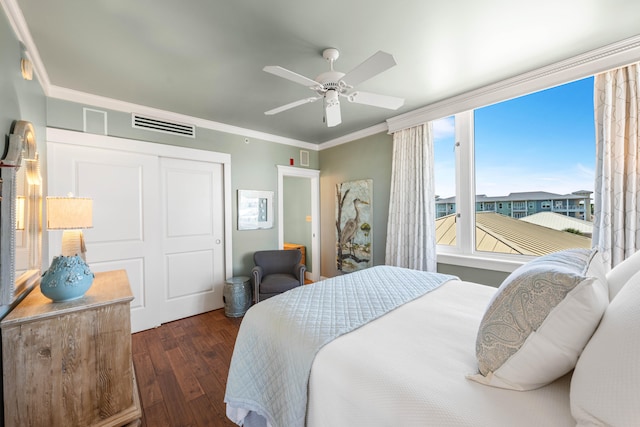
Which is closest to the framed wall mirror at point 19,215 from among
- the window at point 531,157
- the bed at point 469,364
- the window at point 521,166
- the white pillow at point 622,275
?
the bed at point 469,364

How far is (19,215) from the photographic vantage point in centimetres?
144

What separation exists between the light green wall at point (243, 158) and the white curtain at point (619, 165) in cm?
350

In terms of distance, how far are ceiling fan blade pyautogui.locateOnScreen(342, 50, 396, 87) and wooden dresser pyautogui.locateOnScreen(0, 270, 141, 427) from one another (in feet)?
6.65

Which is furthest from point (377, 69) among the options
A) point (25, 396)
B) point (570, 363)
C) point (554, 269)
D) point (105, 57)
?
point (25, 396)

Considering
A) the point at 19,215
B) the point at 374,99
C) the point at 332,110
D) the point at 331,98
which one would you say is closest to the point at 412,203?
the point at 374,99

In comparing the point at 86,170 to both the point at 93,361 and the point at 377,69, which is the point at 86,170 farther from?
the point at 377,69

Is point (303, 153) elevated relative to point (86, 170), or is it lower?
elevated

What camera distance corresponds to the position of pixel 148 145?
9.56 feet

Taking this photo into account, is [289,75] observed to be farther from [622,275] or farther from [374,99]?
[622,275]

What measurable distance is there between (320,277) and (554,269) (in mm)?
3955

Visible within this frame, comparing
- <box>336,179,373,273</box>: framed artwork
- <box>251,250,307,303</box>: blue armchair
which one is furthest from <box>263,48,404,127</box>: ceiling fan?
<box>251,250,307,303</box>: blue armchair

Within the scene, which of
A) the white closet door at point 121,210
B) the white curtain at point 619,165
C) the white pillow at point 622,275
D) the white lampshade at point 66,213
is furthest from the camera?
Answer: the white closet door at point 121,210

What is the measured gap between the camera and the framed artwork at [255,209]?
3670mm

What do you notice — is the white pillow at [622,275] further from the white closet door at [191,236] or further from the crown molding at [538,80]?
the white closet door at [191,236]
